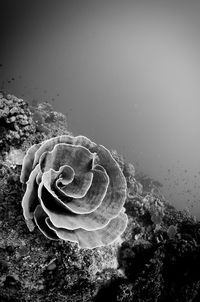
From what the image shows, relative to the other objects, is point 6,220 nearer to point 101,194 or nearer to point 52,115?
point 101,194

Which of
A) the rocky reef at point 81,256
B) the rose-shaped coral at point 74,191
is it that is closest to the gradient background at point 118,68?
the rocky reef at point 81,256

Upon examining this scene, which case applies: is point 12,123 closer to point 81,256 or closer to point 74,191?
point 74,191

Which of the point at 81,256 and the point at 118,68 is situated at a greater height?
the point at 81,256

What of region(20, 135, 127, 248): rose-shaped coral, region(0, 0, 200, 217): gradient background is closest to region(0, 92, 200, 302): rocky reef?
region(20, 135, 127, 248): rose-shaped coral

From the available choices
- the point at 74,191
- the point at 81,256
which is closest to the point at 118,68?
the point at 81,256

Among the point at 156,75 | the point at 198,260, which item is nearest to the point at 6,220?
the point at 198,260
